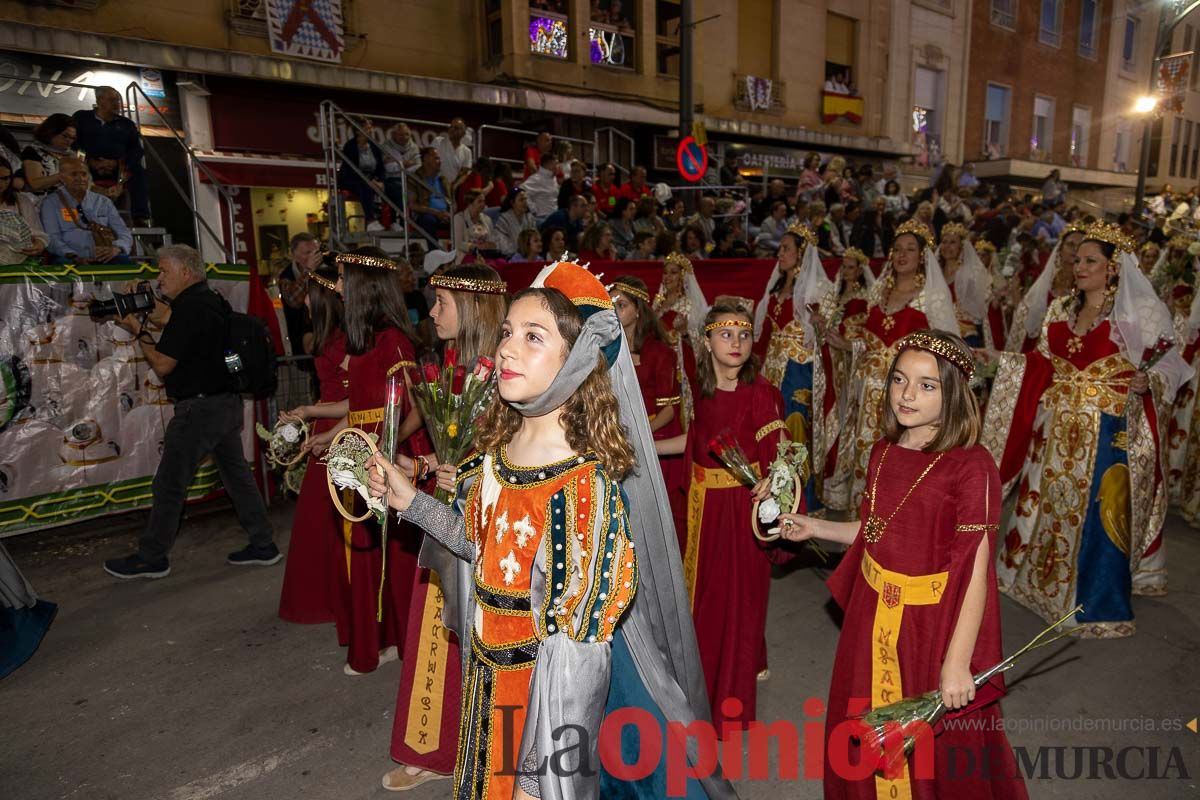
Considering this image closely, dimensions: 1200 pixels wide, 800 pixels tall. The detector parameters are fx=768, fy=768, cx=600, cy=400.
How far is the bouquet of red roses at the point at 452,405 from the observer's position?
9.20 feet

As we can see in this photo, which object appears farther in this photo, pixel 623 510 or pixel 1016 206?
pixel 1016 206

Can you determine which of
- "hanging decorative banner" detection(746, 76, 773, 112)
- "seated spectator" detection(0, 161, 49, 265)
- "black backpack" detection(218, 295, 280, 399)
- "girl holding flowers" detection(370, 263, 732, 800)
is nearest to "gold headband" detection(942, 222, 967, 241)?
"black backpack" detection(218, 295, 280, 399)

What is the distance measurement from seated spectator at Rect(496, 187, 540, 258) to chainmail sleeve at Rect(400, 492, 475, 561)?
804 centimetres

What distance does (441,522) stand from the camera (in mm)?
2361

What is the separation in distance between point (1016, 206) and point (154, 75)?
18.1m

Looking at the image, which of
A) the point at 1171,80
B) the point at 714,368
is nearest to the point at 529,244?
the point at 714,368

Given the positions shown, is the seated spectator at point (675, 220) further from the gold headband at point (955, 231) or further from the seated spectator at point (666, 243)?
the gold headband at point (955, 231)

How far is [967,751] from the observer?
8.69 ft

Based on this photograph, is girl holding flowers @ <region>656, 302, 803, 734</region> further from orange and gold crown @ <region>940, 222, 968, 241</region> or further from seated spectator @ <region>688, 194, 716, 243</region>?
seated spectator @ <region>688, 194, 716, 243</region>

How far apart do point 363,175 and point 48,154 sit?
3258mm

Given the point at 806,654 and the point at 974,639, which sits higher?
the point at 974,639

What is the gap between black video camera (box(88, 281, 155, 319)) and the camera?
564 cm

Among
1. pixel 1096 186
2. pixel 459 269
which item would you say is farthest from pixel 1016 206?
pixel 459 269

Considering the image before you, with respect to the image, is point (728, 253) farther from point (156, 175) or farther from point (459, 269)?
point (459, 269)
